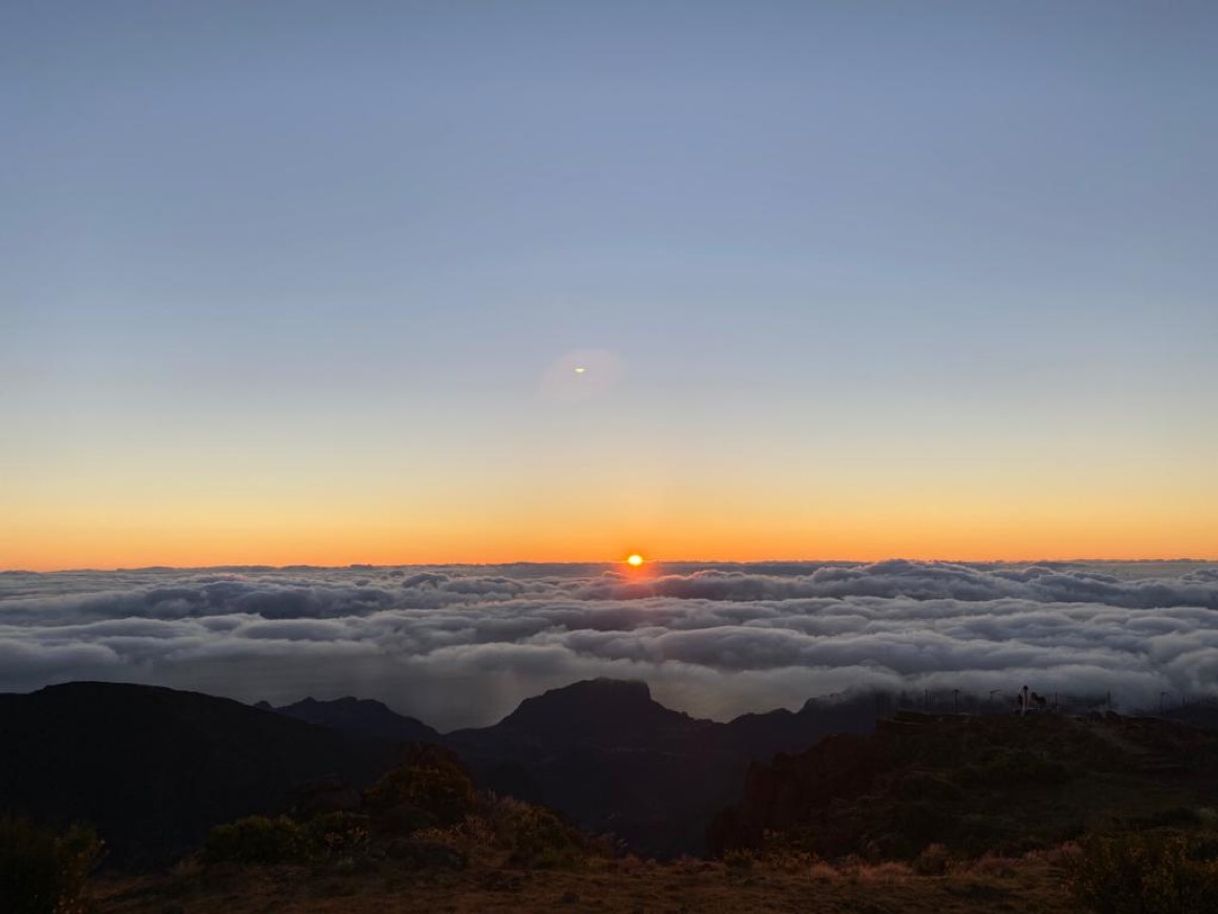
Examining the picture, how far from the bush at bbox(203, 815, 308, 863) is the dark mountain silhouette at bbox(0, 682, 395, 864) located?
75.8m

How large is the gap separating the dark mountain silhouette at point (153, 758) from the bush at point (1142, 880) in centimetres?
8667

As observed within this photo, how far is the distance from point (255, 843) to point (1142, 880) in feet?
58.4

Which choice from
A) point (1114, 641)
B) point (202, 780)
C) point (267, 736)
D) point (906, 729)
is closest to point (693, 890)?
point (906, 729)

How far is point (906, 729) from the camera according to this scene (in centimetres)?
4778

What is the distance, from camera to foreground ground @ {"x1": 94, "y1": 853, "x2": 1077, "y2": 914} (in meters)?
16.4

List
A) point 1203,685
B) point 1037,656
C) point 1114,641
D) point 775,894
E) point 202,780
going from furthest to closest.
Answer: point 1114,641 → point 1037,656 → point 1203,685 → point 202,780 → point 775,894

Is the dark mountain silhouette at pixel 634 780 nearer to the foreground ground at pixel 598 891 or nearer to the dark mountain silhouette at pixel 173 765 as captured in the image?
the dark mountain silhouette at pixel 173 765

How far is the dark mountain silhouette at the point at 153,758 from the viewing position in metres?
99.9

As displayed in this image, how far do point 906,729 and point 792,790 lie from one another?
23.9ft

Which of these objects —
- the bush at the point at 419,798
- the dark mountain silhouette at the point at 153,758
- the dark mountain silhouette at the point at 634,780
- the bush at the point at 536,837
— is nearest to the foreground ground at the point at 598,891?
the bush at the point at 536,837

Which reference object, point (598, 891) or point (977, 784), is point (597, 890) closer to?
point (598, 891)

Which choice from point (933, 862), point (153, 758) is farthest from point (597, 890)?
point (153, 758)

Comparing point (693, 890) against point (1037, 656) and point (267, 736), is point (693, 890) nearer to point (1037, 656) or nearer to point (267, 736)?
point (267, 736)

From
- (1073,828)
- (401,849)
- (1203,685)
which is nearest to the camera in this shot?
(401,849)
